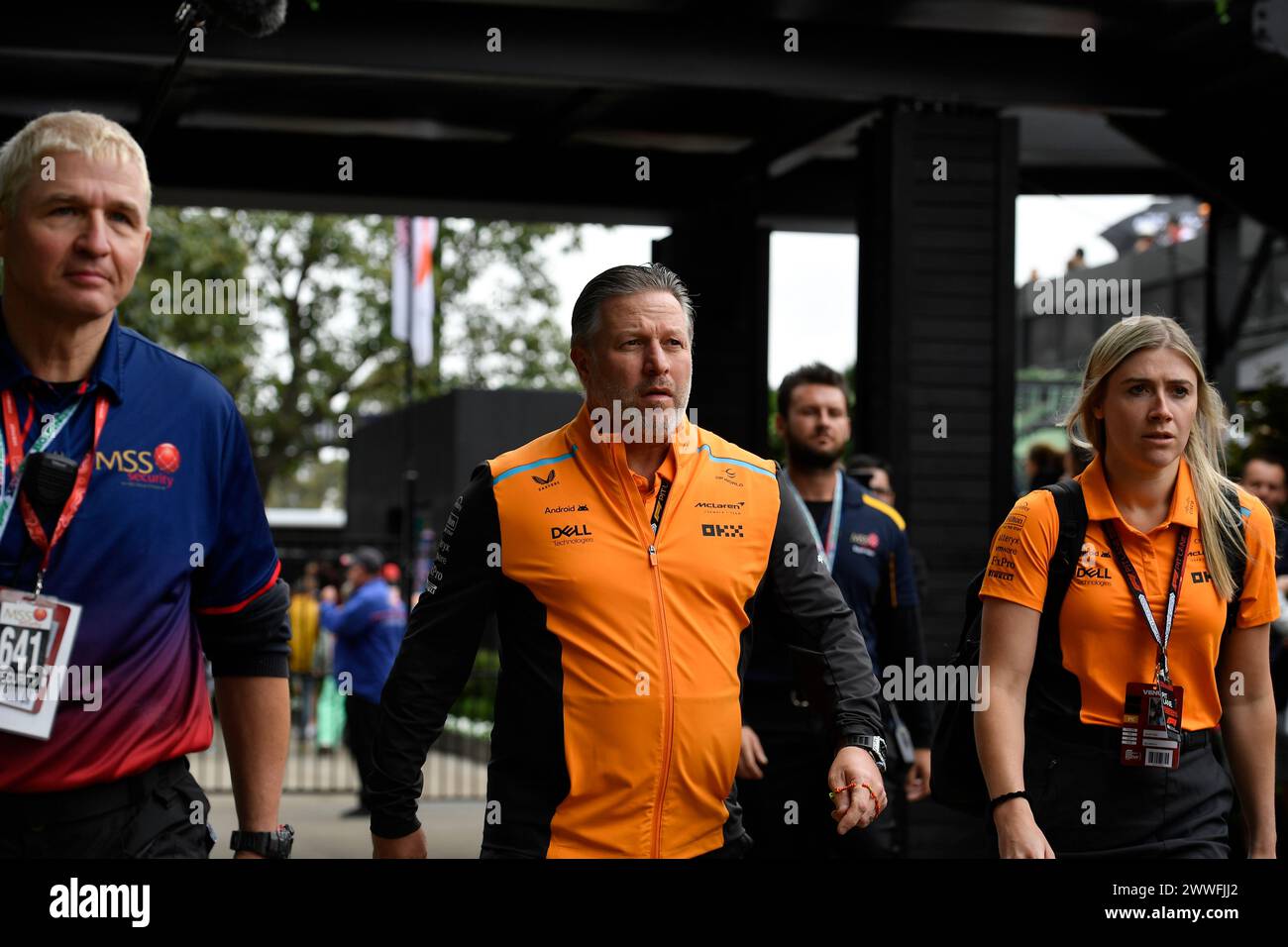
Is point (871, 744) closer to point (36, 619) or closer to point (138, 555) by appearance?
point (138, 555)

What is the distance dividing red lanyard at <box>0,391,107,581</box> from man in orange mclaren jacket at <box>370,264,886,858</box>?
3.22 feet

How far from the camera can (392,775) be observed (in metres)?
3.68

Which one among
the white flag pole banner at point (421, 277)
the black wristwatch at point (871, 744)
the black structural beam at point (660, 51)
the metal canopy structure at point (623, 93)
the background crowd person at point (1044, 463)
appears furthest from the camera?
the white flag pole banner at point (421, 277)

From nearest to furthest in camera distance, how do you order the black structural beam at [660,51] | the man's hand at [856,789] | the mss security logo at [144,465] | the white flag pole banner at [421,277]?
the mss security logo at [144,465], the man's hand at [856,789], the black structural beam at [660,51], the white flag pole banner at [421,277]

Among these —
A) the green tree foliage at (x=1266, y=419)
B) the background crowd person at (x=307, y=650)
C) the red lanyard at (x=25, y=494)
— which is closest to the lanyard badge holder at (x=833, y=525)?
the red lanyard at (x=25, y=494)

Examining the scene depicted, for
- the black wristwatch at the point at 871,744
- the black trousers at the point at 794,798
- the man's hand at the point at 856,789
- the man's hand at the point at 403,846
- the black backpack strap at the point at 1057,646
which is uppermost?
the black backpack strap at the point at 1057,646

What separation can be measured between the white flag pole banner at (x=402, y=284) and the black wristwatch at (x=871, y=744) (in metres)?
20.2

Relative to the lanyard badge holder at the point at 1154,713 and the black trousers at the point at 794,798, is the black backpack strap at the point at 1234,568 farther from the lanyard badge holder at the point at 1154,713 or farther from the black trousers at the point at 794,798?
the black trousers at the point at 794,798

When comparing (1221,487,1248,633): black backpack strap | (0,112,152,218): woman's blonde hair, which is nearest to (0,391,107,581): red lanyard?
(0,112,152,218): woman's blonde hair

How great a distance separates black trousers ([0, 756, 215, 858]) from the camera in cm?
289

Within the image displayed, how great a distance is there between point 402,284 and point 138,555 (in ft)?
70.9

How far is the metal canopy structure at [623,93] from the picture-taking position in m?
8.99
